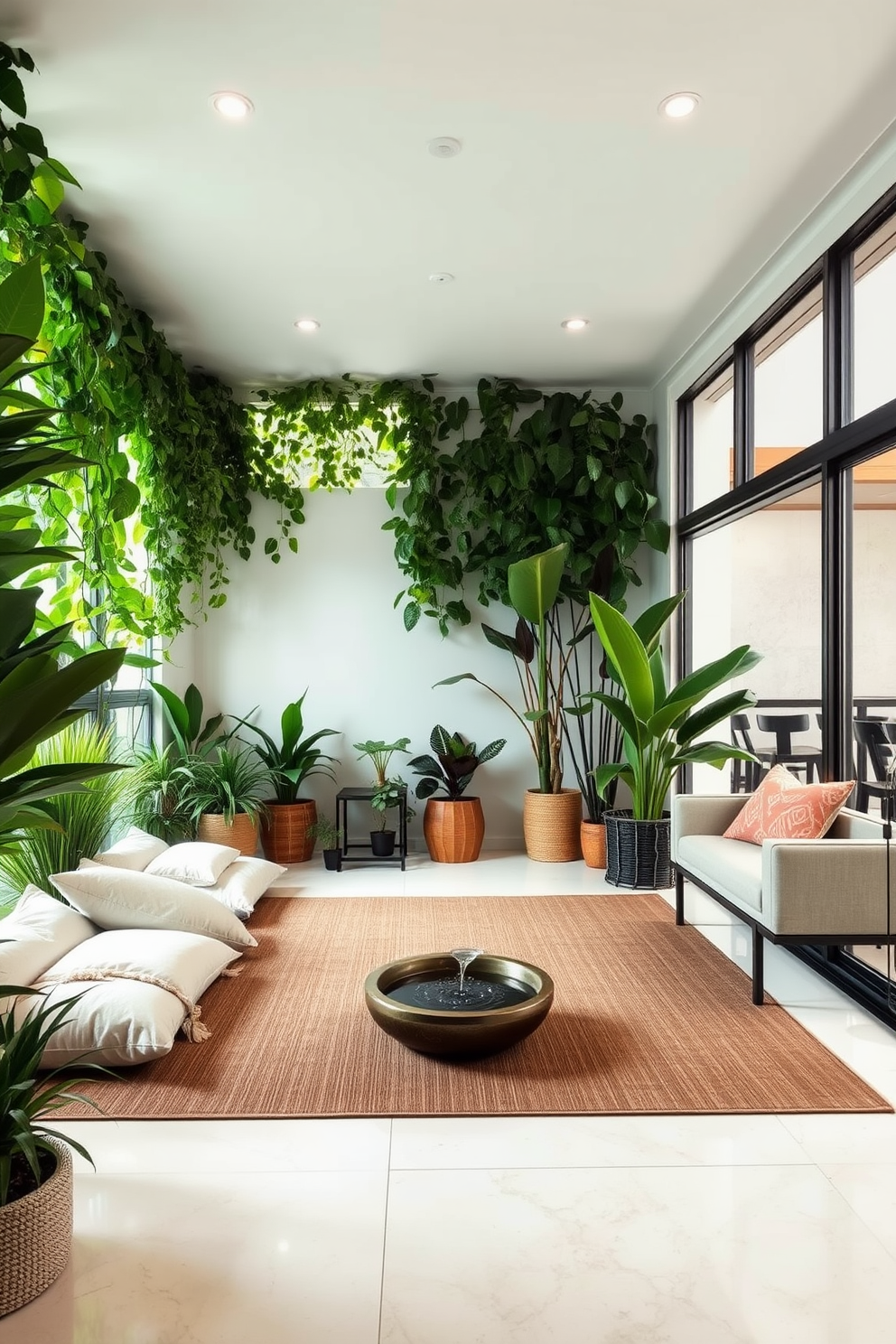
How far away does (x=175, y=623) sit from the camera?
5059mm

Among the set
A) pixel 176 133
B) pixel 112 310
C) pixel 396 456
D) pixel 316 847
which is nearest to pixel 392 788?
pixel 316 847

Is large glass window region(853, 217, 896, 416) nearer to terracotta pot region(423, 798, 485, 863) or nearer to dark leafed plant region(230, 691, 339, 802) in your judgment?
terracotta pot region(423, 798, 485, 863)

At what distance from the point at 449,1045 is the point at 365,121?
2.76 metres

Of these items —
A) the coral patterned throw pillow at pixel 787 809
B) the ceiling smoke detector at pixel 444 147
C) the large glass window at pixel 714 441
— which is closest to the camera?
the ceiling smoke detector at pixel 444 147

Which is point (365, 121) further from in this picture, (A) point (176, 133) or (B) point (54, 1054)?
(B) point (54, 1054)

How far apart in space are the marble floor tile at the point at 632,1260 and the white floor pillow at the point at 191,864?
2.23 meters

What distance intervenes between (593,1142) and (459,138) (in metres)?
2.95

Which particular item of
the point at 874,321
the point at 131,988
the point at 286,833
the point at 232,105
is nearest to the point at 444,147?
the point at 232,105

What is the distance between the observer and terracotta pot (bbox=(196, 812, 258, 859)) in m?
4.97

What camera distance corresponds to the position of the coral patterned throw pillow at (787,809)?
332 centimetres

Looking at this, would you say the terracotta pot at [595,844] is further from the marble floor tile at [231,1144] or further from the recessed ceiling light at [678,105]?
the recessed ceiling light at [678,105]

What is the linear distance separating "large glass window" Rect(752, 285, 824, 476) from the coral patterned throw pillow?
4.34 feet

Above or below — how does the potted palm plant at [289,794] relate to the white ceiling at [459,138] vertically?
below

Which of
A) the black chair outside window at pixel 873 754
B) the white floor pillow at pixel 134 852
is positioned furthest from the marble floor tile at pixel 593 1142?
the white floor pillow at pixel 134 852
